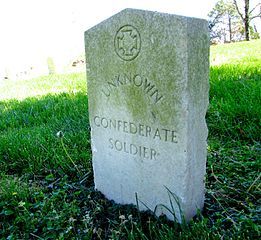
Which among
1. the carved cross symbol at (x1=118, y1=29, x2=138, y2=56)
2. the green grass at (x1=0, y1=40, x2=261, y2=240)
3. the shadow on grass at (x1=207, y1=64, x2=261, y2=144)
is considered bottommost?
the green grass at (x1=0, y1=40, x2=261, y2=240)

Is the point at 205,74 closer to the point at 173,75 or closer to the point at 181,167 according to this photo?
the point at 173,75

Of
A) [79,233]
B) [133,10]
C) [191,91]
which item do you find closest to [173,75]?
[191,91]

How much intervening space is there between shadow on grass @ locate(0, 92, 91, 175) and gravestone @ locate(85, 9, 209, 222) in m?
0.82

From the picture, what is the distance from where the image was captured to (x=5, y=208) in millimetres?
2631

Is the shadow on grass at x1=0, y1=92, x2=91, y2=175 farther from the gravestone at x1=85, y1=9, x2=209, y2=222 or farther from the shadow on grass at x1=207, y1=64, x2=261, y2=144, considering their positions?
the shadow on grass at x1=207, y1=64, x2=261, y2=144

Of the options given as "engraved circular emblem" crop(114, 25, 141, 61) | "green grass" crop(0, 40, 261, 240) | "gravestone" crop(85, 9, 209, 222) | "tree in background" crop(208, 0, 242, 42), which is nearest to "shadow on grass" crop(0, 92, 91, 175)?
"green grass" crop(0, 40, 261, 240)

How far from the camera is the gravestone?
1.99 m

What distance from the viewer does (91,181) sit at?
3.02 m

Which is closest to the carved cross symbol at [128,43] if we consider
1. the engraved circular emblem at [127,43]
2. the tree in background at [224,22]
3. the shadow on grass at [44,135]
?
the engraved circular emblem at [127,43]

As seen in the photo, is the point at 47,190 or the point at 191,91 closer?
the point at 191,91

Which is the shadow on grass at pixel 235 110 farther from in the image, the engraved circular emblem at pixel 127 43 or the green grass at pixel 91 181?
the engraved circular emblem at pixel 127 43

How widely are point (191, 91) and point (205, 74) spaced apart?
0.18m

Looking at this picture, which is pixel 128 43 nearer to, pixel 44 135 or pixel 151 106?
pixel 151 106

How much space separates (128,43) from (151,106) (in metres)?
0.44
